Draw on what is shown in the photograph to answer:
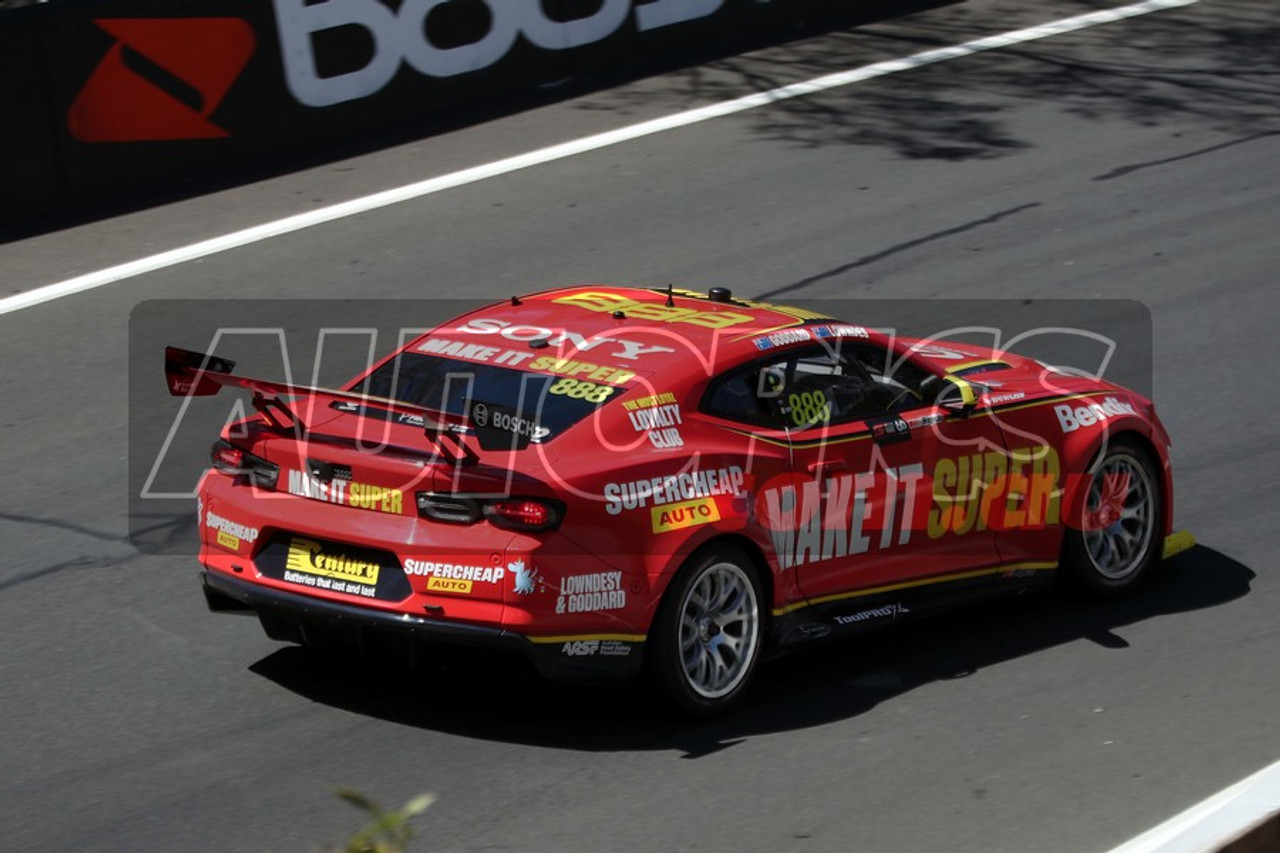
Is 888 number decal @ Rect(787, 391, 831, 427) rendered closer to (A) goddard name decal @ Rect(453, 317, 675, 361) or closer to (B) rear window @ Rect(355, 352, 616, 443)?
(A) goddard name decal @ Rect(453, 317, 675, 361)

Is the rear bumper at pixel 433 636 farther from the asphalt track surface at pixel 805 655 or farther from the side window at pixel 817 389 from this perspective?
the side window at pixel 817 389

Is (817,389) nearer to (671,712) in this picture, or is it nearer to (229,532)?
(671,712)

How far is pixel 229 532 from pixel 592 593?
4.83 feet

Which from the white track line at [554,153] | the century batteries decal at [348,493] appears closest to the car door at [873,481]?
the century batteries decal at [348,493]

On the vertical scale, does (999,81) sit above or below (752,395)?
below

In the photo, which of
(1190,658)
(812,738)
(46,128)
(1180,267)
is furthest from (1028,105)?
(812,738)

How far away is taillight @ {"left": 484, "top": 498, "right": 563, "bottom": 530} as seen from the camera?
6680mm

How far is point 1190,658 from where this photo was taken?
8008 mm

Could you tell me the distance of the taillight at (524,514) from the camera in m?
6.68

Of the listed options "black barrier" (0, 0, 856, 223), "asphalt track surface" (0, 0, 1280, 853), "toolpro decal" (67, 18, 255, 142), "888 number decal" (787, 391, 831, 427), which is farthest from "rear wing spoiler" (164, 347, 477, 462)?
"toolpro decal" (67, 18, 255, 142)

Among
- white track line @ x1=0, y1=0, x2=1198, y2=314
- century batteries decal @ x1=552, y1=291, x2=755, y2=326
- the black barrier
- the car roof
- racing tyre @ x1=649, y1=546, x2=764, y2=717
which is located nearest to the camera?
racing tyre @ x1=649, y1=546, x2=764, y2=717

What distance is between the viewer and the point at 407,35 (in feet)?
52.7

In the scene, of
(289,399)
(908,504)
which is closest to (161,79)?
(289,399)

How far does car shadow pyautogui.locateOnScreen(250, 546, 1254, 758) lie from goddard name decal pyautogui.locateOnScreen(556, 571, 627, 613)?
318 millimetres
